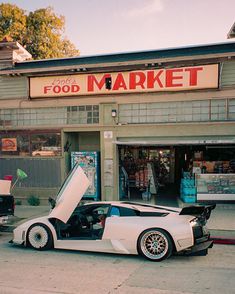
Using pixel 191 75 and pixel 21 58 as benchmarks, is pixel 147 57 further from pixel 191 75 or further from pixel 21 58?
pixel 21 58

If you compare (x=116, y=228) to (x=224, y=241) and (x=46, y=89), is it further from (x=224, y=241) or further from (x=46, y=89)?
(x=46, y=89)

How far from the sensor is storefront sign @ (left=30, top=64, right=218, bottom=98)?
39.9 feet

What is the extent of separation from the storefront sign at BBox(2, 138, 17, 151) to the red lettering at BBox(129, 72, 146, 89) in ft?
18.0

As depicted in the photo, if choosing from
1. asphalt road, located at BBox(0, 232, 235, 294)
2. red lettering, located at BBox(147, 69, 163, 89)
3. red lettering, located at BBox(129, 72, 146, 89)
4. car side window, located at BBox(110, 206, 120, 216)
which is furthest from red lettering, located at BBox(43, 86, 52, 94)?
car side window, located at BBox(110, 206, 120, 216)

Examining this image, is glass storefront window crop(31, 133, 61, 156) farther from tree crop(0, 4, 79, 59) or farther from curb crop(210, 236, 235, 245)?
tree crop(0, 4, 79, 59)

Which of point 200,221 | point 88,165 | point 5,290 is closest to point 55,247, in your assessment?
point 5,290

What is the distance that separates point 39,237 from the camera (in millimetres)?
7652

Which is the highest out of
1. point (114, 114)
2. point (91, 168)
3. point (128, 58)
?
point (128, 58)

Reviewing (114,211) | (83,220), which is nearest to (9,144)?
(83,220)

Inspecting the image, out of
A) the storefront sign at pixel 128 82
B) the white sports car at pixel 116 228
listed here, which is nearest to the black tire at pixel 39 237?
the white sports car at pixel 116 228

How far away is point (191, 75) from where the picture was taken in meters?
12.3

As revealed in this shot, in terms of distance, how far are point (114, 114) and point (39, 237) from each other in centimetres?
654

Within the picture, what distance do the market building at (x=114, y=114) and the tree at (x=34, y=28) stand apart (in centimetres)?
1674

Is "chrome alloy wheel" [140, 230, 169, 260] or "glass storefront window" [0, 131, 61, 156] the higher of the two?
"glass storefront window" [0, 131, 61, 156]
